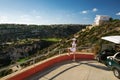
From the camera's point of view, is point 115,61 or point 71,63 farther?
point 71,63

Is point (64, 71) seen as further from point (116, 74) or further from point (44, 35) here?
point (44, 35)

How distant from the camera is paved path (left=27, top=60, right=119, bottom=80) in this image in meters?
8.92

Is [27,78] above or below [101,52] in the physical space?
below

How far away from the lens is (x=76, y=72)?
985 centimetres

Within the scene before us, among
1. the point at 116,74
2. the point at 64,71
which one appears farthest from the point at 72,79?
the point at 116,74

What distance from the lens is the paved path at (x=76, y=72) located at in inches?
351

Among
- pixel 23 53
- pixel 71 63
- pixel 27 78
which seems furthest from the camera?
pixel 23 53

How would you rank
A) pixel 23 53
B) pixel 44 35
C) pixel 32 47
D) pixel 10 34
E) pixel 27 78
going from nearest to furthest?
pixel 27 78, pixel 23 53, pixel 32 47, pixel 10 34, pixel 44 35


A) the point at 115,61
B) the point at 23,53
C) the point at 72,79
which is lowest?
the point at 23,53

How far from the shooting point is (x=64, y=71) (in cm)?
1002

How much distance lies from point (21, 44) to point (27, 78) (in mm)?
95226

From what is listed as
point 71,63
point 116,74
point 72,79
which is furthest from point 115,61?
point 71,63

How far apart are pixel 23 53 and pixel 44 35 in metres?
57.8

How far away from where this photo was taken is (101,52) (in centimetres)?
1113
